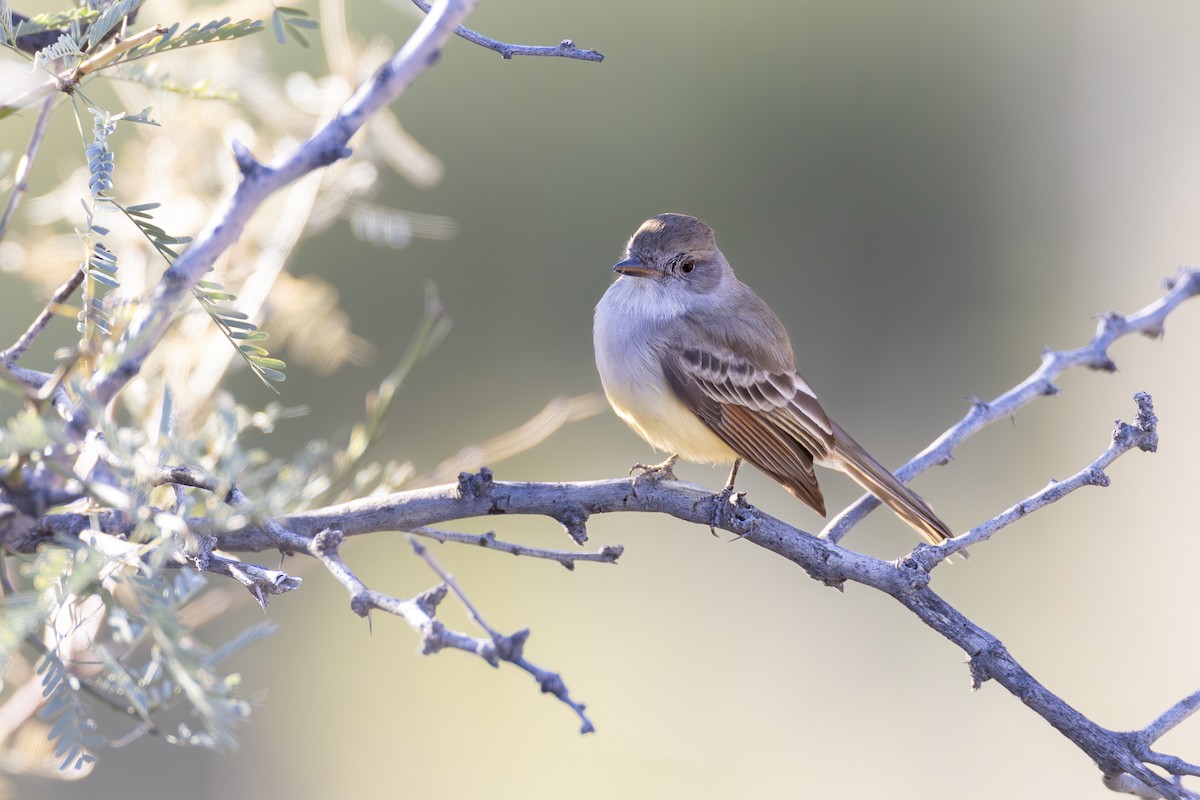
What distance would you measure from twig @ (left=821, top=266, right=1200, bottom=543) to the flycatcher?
24.7 inches

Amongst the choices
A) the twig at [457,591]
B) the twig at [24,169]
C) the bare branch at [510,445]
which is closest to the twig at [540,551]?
the twig at [457,591]

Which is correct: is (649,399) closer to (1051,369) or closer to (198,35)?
(1051,369)

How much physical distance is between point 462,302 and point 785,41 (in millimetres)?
3540

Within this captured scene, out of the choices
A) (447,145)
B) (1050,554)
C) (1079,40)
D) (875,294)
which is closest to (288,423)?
(447,145)

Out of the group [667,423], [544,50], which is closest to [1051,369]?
[667,423]

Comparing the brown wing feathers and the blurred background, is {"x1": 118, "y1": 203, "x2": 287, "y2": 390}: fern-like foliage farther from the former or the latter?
the blurred background

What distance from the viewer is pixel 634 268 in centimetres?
378

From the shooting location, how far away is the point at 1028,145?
31.8 feet

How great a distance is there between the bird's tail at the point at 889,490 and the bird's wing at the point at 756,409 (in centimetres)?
6

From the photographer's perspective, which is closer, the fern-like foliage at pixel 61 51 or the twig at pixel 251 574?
the twig at pixel 251 574

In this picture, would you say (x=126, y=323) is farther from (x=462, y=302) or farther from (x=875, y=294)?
(x=875, y=294)

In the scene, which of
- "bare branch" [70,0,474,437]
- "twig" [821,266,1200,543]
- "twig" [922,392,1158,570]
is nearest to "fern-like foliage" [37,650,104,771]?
"bare branch" [70,0,474,437]

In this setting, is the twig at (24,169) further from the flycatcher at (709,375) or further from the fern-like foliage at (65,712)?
the flycatcher at (709,375)

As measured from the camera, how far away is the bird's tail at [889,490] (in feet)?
10.6
